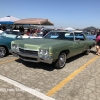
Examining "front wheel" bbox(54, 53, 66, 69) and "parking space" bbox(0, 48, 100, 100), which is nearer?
"parking space" bbox(0, 48, 100, 100)

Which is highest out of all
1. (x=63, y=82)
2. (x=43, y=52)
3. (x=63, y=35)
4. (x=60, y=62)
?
(x=63, y=35)

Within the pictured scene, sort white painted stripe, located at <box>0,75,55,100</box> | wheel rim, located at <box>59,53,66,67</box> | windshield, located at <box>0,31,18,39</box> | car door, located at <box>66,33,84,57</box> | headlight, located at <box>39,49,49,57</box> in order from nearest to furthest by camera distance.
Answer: white painted stripe, located at <box>0,75,55,100</box> → headlight, located at <box>39,49,49,57</box> → wheel rim, located at <box>59,53,66,67</box> → car door, located at <box>66,33,84,57</box> → windshield, located at <box>0,31,18,39</box>

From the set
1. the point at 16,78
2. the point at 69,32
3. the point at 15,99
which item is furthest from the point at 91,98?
the point at 69,32

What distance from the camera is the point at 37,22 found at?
44.2 ft

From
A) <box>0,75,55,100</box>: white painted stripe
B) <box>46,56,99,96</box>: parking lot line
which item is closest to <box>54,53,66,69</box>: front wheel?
<box>46,56,99,96</box>: parking lot line

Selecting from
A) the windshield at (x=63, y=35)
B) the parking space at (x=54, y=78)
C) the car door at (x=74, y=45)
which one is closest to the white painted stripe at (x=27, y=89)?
the parking space at (x=54, y=78)

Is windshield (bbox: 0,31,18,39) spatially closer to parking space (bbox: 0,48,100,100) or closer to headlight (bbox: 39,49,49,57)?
parking space (bbox: 0,48,100,100)

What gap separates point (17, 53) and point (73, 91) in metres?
2.71

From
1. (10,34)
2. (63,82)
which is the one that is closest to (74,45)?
(63,82)

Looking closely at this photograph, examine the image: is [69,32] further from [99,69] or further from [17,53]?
[17,53]

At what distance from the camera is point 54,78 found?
14.8 ft

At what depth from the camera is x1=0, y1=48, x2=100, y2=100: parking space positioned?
3623mm

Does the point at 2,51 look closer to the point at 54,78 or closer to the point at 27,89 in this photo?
the point at 54,78

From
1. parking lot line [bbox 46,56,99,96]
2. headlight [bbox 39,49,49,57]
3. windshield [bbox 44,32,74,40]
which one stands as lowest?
parking lot line [bbox 46,56,99,96]
